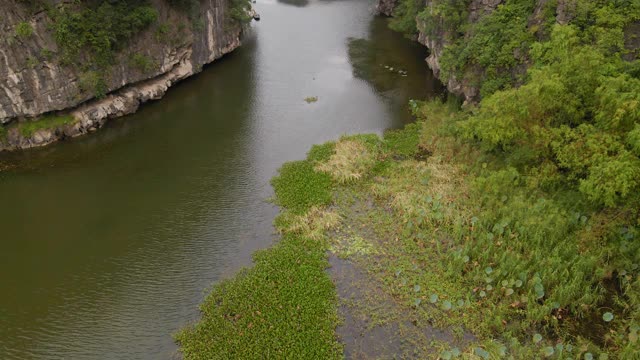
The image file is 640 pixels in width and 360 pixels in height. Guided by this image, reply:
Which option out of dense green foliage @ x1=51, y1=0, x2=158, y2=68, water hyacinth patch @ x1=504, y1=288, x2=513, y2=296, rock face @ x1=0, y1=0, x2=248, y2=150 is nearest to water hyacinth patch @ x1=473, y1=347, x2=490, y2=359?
water hyacinth patch @ x1=504, y1=288, x2=513, y2=296

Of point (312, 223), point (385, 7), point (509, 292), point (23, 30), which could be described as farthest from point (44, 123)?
point (385, 7)

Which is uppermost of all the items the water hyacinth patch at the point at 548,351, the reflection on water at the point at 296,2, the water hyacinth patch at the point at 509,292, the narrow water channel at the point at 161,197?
the reflection on water at the point at 296,2

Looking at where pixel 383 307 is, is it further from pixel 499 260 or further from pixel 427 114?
pixel 427 114

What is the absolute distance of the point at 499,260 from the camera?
71.4 feet

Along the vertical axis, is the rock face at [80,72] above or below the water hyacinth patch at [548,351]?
above

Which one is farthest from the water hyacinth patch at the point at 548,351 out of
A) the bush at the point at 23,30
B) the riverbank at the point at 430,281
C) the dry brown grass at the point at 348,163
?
the bush at the point at 23,30

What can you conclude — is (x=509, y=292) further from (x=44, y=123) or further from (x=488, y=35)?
(x=44, y=123)

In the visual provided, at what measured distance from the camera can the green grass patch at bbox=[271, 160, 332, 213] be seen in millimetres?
27453

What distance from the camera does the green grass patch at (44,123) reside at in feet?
105

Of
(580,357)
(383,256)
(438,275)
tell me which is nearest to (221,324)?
(383,256)

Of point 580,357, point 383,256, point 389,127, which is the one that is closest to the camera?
point 580,357

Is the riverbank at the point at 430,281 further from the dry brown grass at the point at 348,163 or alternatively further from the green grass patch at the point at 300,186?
the dry brown grass at the point at 348,163

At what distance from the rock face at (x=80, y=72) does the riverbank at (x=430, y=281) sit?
17.1m

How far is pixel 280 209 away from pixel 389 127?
13585mm
